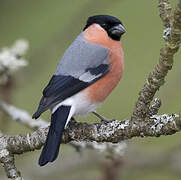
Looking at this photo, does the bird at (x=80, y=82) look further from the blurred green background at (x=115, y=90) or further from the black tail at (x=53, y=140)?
the blurred green background at (x=115, y=90)

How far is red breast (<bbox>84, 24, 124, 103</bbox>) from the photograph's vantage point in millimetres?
2822

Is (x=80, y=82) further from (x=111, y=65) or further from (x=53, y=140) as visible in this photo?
(x=53, y=140)

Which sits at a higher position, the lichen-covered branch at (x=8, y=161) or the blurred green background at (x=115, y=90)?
the lichen-covered branch at (x=8, y=161)

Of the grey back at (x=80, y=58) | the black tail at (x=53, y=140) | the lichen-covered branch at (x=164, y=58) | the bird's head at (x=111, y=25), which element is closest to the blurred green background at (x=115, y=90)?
the bird's head at (x=111, y=25)

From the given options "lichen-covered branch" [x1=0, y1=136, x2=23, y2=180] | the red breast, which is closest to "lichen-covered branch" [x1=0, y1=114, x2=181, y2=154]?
"lichen-covered branch" [x1=0, y1=136, x2=23, y2=180]

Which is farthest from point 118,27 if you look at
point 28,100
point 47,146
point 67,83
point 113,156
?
point 28,100

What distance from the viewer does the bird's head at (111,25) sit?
124 inches

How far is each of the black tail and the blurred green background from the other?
86 centimetres

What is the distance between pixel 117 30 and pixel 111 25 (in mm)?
73

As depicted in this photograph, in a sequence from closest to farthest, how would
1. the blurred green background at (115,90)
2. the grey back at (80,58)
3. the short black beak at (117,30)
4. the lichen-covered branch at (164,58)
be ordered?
1. the lichen-covered branch at (164,58)
2. the grey back at (80,58)
3. the short black beak at (117,30)
4. the blurred green background at (115,90)

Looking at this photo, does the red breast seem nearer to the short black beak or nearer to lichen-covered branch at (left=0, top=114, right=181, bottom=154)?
the short black beak

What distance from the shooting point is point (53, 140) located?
7.93 feet

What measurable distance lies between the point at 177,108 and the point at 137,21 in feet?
3.76

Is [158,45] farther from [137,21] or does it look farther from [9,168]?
[9,168]
